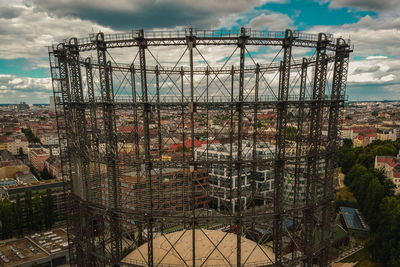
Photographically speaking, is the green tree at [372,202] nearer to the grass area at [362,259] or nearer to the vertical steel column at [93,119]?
the grass area at [362,259]

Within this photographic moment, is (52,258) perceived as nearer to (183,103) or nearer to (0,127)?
(183,103)

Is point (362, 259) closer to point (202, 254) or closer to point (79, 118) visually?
point (202, 254)

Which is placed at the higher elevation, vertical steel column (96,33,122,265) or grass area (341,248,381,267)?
vertical steel column (96,33,122,265)

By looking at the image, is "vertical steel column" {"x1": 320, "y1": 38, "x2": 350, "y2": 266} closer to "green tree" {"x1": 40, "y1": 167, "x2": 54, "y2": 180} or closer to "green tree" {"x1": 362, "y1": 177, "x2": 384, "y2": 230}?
"green tree" {"x1": 362, "y1": 177, "x2": 384, "y2": 230}

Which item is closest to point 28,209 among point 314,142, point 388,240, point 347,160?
point 314,142

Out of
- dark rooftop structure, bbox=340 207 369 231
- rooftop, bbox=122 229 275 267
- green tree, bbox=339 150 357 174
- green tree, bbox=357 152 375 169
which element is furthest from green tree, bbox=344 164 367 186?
rooftop, bbox=122 229 275 267

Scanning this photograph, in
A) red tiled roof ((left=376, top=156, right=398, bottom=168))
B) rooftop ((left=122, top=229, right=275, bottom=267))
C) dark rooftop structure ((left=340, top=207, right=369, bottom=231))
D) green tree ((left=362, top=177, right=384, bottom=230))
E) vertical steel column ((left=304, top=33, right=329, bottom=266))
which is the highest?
vertical steel column ((left=304, top=33, right=329, bottom=266))
